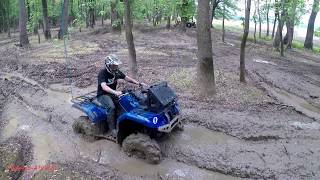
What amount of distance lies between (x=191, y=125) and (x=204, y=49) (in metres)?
2.55

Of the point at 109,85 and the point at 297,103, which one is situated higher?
the point at 109,85

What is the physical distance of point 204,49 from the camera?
10648 mm

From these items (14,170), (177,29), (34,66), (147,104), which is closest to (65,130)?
(14,170)

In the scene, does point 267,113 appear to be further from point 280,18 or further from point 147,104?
point 280,18

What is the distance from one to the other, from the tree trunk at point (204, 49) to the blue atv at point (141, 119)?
11.2 ft

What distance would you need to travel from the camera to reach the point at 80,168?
6992 millimetres

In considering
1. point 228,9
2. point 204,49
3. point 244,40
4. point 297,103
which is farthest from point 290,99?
point 228,9

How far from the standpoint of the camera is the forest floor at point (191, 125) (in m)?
6.99

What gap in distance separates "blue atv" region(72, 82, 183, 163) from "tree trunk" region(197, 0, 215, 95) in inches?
135

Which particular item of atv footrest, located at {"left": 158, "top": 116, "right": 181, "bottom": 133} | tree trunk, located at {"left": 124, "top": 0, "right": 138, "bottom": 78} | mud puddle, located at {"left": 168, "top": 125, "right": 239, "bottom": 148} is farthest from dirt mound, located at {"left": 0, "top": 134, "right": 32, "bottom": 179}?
tree trunk, located at {"left": 124, "top": 0, "right": 138, "bottom": 78}

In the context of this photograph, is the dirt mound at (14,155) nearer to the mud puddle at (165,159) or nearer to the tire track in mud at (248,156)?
the mud puddle at (165,159)

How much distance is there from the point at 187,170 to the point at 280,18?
15.3 m

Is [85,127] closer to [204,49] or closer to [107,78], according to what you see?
[107,78]

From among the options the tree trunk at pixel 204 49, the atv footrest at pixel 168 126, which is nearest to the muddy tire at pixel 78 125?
the atv footrest at pixel 168 126
